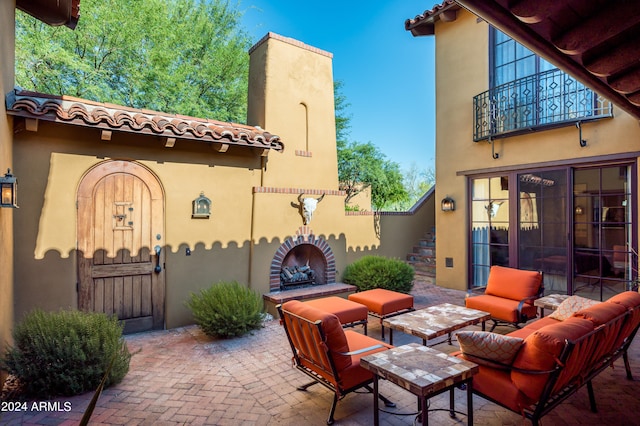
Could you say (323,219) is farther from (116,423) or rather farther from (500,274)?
(116,423)

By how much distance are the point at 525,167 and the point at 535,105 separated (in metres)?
1.19

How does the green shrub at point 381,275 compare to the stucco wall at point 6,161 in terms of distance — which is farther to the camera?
the green shrub at point 381,275

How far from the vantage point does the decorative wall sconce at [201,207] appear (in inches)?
232

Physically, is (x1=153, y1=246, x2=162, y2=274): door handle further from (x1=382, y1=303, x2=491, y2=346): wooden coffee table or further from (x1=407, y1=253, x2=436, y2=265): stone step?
(x1=407, y1=253, x2=436, y2=265): stone step

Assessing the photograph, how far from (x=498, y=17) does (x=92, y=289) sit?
5719 mm

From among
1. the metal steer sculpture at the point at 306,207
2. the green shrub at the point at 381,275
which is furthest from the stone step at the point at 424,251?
the metal steer sculpture at the point at 306,207

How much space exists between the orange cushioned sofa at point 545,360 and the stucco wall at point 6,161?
4.43 m

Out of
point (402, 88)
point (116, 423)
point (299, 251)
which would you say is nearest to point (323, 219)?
point (299, 251)

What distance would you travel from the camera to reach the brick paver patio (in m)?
3.03

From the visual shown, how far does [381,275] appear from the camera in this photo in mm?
6824

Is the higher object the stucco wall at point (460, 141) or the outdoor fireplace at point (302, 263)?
the stucco wall at point (460, 141)

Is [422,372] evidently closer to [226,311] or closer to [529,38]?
[529,38]

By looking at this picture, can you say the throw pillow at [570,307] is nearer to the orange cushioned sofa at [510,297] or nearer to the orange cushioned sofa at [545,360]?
the orange cushioned sofa at [510,297]

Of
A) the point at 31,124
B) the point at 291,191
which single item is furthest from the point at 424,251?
the point at 31,124
